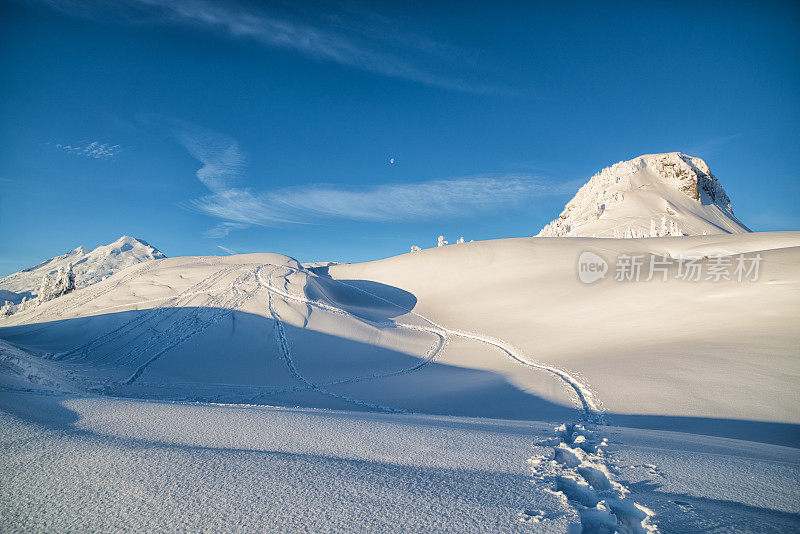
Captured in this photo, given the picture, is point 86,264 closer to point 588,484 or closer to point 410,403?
point 410,403

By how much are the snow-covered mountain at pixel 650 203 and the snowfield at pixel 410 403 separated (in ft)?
179

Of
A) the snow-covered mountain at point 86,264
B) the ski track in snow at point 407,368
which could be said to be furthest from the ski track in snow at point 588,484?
the snow-covered mountain at point 86,264

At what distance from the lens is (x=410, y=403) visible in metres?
9.15

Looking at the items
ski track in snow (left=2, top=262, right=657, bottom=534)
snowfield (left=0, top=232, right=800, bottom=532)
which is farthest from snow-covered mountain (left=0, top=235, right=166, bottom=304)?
snowfield (left=0, top=232, right=800, bottom=532)

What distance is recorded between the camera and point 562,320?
53.1 feet

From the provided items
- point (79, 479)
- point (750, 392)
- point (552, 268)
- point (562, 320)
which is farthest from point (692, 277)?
point (79, 479)

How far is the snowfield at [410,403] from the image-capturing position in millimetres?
2131

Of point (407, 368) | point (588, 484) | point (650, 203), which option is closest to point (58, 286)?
point (407, 368)

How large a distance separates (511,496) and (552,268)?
74.8 ft

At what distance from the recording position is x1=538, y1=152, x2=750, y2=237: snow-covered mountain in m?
69.4

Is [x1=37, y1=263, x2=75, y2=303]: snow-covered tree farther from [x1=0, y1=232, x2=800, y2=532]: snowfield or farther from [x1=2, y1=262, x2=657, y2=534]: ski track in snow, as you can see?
[x1=2, y1=262, x2=657, y2=534]: ski track in snow

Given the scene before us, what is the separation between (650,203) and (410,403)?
9400cm

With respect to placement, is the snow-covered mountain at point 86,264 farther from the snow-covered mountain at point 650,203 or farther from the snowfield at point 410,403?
the snow-covered mountain at point 650,203

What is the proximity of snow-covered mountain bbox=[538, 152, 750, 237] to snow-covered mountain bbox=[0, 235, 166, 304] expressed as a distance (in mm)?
127392
